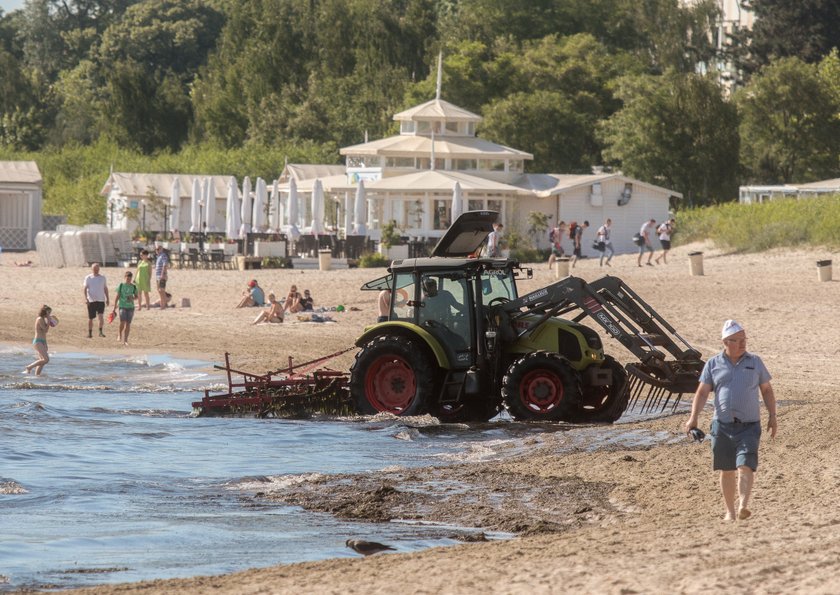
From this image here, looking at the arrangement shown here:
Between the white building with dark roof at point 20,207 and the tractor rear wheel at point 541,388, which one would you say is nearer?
the tractor rear wheel at point 541,388

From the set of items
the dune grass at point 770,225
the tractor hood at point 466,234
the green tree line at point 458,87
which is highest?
the green tree line at point 458,87

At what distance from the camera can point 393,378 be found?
16.1 meters

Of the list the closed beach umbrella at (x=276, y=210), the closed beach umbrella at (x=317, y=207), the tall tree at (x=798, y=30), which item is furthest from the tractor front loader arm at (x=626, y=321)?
the tall tree at (x=798, y=30)

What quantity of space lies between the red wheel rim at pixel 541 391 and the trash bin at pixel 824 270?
17325 millimetres

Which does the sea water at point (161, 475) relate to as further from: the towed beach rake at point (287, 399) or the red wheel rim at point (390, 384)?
the red wheel rim at point (390, 384)

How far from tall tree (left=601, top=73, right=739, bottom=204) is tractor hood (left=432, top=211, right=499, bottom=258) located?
40380 millimetres

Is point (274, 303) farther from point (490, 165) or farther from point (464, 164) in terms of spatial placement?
point (490, 165)

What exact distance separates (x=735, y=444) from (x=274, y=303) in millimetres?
19571

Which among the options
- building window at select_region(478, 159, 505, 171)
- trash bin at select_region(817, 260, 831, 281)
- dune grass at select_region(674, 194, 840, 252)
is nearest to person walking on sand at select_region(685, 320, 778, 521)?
trash bin at select_region(817, 260, 831, 281)

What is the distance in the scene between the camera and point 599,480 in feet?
39.6

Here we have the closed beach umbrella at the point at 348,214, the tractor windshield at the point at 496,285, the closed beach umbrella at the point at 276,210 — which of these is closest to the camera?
the tractor windshield at the point at 496,285

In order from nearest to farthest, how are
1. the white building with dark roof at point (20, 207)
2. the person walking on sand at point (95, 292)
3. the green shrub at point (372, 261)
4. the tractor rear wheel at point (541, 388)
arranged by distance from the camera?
1. the tractor rear wheel at point (541, 388)
2. the person walking on sand at point (95, 292)
3. the green shrub at point (372, 261)
4. the white building with dark roof at point (20, 207)

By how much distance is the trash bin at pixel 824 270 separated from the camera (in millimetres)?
31031

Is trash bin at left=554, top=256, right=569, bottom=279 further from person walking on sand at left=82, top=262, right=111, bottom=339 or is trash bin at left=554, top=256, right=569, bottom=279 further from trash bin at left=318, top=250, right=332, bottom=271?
person walking on sand at left=82, top=262, right=111, bottom=339
